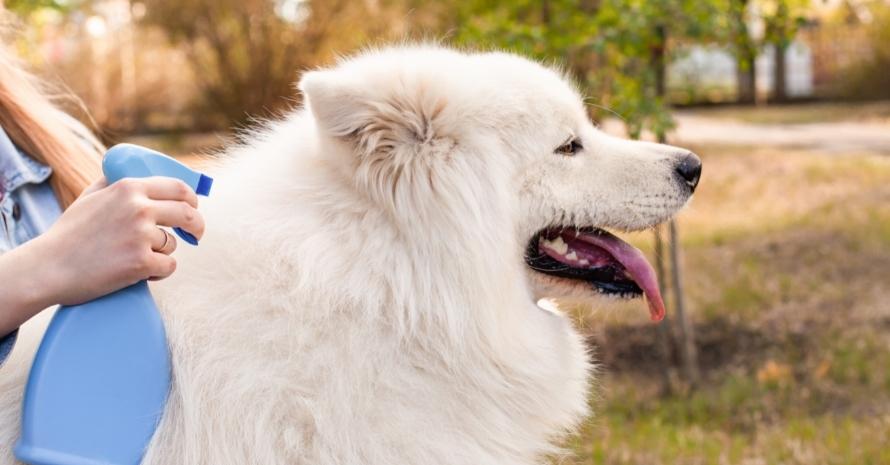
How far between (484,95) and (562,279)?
0.51 metres

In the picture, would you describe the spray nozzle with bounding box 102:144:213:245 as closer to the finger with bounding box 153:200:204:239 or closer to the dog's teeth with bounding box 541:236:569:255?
the finger with bounding box 153:200:204:239

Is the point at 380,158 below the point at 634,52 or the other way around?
the other way around

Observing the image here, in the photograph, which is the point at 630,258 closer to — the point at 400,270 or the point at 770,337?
the point at 400,270

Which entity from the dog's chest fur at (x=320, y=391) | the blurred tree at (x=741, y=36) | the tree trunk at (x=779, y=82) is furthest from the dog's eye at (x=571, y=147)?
the tree trunk at (x=779, y=82)

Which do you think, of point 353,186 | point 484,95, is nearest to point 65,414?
point 353,186

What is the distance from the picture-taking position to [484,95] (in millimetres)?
2234

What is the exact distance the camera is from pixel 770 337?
628cm

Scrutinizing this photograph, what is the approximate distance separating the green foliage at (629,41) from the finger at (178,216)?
3.07 metres

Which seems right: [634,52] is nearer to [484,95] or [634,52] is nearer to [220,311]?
[484,95]

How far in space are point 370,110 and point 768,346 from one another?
484 cm

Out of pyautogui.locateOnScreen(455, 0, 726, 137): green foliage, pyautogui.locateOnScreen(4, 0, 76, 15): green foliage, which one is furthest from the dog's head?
pyautogui.locateOnScreen(4, 0, 76, 15): green foliage

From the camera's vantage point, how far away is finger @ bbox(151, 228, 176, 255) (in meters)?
1.76

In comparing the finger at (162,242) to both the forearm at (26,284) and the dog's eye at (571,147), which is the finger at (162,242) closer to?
the forearm at (26,284)

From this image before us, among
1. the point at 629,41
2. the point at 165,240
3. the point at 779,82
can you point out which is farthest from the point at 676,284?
the point at 779,82
